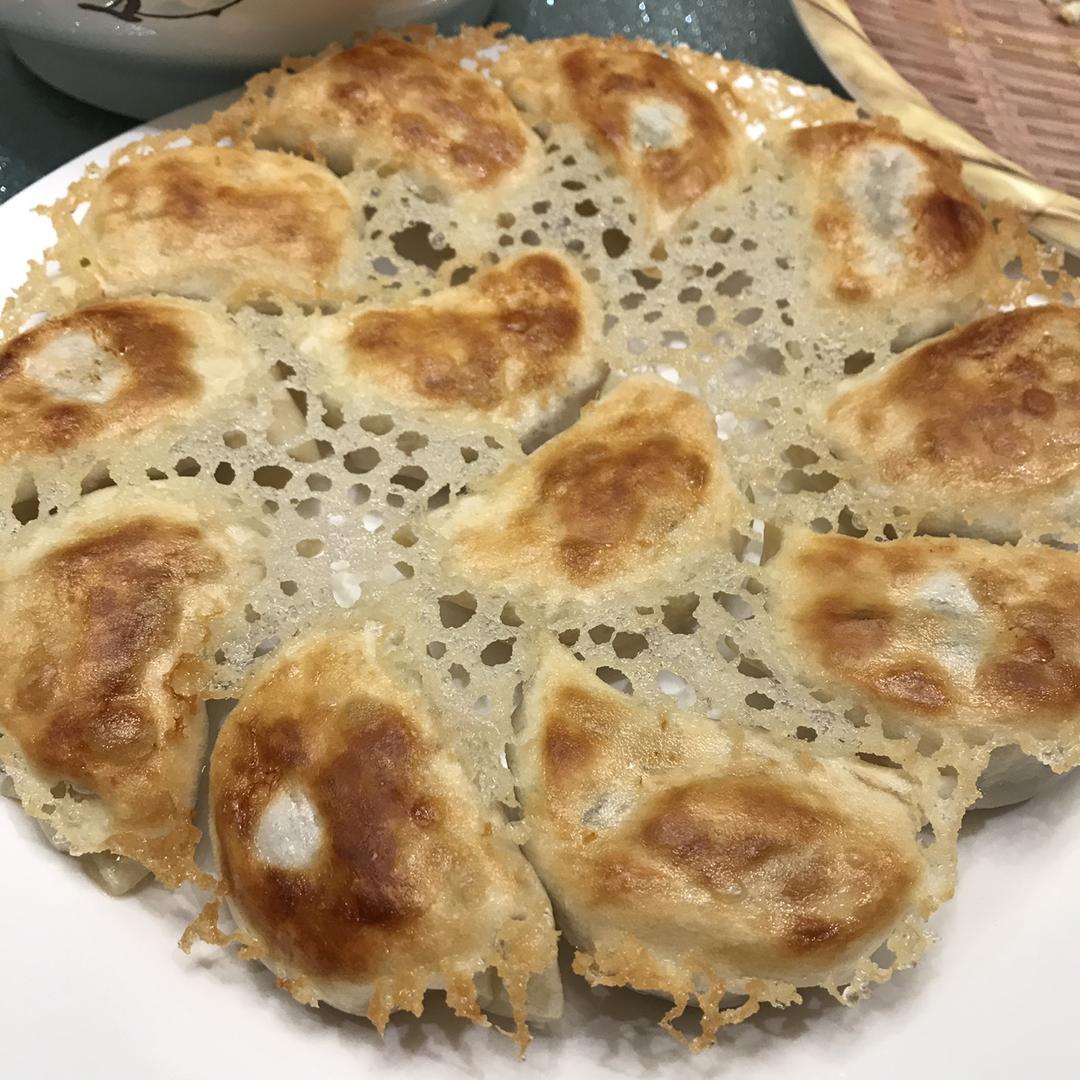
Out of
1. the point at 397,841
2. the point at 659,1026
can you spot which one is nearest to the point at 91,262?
the point at 397,841

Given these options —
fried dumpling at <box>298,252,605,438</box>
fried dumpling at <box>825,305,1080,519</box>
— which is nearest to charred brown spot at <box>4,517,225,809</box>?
fried dumpling at <box>298,252,605,438</box>

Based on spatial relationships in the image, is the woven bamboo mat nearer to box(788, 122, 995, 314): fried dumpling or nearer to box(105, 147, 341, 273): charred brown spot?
box(788, 122, 995, 314): fried dumpling

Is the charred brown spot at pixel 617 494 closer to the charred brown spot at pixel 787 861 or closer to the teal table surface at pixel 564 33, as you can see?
the charred brown spot at pixel 787 861

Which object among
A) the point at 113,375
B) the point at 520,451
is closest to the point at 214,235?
the point at 113,375

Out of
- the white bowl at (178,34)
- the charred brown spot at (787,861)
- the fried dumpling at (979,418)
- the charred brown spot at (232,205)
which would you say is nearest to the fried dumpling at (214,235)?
the charred brown spot at (232,205)

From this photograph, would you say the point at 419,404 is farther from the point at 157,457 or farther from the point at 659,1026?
the point at 659,1026
